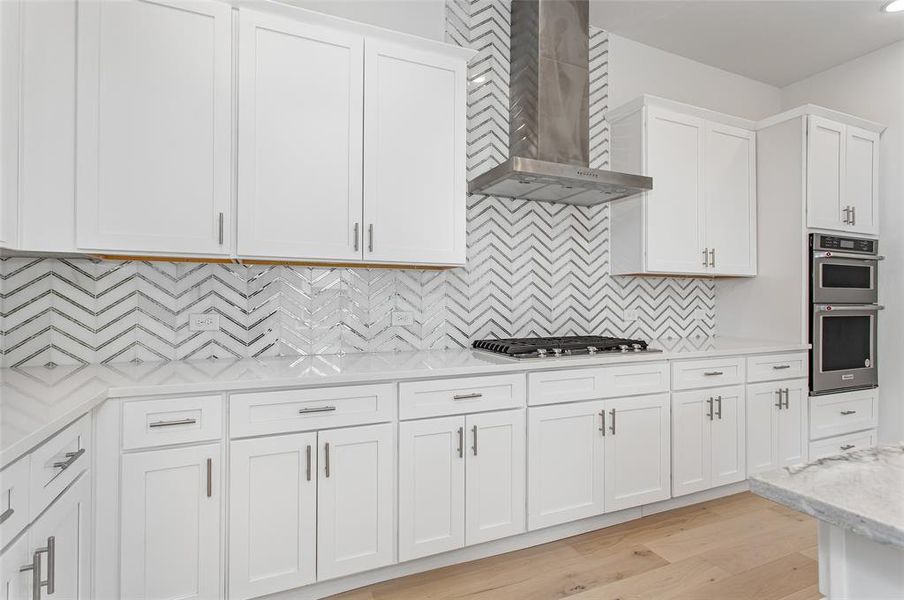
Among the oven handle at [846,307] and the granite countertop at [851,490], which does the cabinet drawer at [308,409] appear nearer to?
the granite countertop at [851,490]

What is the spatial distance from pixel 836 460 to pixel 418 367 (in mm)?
1481

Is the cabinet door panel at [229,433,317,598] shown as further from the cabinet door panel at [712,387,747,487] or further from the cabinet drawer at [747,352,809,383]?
the cabinet drawer at [747,352,809,383]

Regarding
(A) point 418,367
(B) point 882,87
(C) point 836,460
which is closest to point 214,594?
(A) point 418,367

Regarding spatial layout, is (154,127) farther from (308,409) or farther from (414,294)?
(414,294)

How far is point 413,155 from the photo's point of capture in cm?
235

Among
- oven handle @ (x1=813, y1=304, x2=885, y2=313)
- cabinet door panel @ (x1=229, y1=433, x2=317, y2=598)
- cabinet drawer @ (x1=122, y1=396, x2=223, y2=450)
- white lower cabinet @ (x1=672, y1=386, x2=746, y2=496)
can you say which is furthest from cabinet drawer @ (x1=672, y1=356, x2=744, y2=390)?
cabinet drawer @ (x1=122, y1=396, x2=223, y2=450)

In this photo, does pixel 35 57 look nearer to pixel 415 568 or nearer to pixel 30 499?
pixel 30 499

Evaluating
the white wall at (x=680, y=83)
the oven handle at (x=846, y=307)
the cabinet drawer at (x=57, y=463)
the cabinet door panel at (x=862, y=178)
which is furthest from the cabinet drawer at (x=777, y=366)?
the cabinet drawer at (x=57, y=463)

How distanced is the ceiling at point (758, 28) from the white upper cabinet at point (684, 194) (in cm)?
58

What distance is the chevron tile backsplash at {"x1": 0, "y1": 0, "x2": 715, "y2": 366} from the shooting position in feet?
6.78

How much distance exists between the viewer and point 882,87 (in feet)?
11.4

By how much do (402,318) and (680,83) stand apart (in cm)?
280

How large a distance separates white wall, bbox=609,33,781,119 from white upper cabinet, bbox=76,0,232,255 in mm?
2523

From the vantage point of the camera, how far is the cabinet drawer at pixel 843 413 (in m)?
3.18
